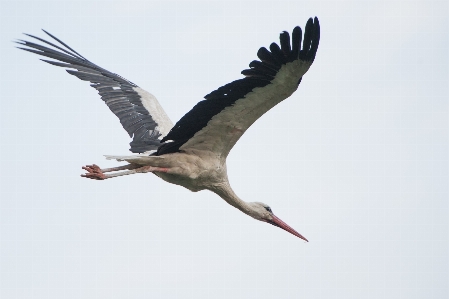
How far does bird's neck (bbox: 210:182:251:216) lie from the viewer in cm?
1084

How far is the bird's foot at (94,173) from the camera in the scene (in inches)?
394

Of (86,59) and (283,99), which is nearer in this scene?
(283,99)

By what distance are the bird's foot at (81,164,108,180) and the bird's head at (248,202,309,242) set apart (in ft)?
7.60

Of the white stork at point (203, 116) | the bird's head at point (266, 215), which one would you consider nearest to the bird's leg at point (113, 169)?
the white stork at point (203, 116)

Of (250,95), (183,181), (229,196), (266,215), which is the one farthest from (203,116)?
(266,215)

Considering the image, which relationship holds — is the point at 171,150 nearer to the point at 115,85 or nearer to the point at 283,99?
the point at 283,99

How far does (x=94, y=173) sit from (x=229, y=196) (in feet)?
6.24

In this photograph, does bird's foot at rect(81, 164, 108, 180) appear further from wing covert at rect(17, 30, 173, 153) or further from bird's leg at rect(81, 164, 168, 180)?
wing covert at rect(17, 30, 173, 153)

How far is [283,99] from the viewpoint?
9.16 m

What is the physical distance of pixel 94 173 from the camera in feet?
32.9

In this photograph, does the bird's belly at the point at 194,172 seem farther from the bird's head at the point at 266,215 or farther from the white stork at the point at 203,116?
the bird's head at the point at 266,215

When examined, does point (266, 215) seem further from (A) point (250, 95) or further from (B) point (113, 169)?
(A) point (250, 95)

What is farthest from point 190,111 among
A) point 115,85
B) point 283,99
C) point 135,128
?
point 115,85

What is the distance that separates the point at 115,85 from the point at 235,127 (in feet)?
11.2
